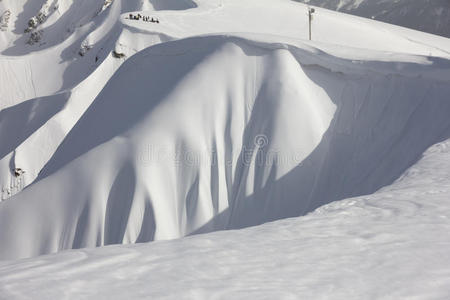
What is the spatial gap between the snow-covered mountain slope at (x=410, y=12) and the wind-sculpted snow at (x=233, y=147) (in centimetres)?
4161

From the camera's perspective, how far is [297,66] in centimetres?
898

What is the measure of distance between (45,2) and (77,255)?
37.1 meters

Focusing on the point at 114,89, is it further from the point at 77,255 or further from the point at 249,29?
the point at 249,29

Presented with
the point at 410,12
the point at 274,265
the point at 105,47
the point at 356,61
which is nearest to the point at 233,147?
the point at 356,61

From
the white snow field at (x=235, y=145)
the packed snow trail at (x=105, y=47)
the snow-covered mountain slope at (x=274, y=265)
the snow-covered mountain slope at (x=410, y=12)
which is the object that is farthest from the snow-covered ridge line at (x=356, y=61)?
the snow-covered mountain slope at (x=410, y=12)

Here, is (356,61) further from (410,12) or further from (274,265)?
(410,12)

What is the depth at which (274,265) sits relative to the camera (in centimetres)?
266

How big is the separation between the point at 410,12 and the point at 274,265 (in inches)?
2047

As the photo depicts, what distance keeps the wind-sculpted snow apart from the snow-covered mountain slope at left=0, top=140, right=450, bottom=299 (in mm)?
4002

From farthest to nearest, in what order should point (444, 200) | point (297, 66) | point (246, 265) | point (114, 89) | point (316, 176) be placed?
1. point (114, 89)
2. point (297, 66)
3. point (316, 176)
4. point (444, 200)
5. point (246, 265)

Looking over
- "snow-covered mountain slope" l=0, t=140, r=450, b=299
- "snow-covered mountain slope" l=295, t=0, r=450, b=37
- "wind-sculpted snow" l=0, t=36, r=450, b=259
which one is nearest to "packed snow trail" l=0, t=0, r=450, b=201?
"wind-sculpted snow" l=0, t=36, r=450, b=259

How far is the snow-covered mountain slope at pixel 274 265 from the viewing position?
7.65ft

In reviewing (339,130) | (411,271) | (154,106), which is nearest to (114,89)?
(154,106)

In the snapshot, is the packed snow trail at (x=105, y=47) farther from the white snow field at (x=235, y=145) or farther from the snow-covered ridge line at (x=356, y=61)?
the white snow field at (x=235, y=145)
